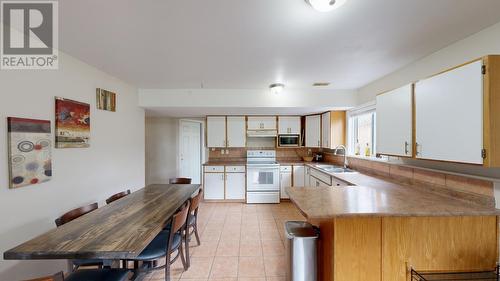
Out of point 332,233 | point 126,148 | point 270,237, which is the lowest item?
point 270,237

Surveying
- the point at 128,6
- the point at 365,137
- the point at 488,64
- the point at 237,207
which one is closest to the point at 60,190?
the point at 128,6

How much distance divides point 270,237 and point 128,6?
9.83 feet

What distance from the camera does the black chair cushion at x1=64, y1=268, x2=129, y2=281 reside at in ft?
4.46

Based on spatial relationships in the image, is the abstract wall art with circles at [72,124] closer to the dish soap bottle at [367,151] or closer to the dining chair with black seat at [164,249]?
the dining chair with black seat at [164,249]

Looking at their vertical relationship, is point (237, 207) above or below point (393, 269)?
below

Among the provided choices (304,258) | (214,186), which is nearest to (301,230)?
(304,258)

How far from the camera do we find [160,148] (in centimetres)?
520

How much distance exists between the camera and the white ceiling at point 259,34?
4.48ft

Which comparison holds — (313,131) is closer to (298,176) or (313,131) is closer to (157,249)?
(298,176)

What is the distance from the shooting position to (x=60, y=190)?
6.49ft

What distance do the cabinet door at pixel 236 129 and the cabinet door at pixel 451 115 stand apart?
334cm

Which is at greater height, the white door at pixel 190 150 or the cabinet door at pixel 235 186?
the white door at pixel 190 150

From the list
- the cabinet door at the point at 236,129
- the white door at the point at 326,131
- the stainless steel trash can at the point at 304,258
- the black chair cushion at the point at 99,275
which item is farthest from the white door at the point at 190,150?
the stainless steel trash can at the point at 304,258

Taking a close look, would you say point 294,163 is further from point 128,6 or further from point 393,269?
point 128,6
